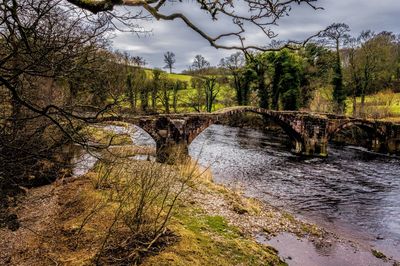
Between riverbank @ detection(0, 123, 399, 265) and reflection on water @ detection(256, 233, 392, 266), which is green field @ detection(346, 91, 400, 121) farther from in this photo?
reflection on water @ detection(256, 233, 392, 266)

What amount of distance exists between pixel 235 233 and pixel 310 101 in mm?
43583

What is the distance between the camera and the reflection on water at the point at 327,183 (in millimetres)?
15844

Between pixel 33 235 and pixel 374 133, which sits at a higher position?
pixel 374 133

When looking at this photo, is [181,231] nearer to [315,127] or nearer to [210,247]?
[210,247]

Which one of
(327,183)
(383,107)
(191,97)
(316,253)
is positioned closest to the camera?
(316,253)

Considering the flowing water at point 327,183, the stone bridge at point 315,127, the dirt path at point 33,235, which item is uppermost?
the stone bridge at point 315,127

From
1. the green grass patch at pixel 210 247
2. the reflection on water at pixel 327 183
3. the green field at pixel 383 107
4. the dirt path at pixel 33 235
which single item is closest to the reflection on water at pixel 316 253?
the green grass patch at pixel 210 247

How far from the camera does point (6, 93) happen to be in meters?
6.72

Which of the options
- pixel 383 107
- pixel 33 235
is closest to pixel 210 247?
pixel 33 235

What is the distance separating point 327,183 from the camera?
75.6 feet

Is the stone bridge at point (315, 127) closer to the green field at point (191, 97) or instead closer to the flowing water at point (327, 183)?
→ the flowing water at point (327, 183)

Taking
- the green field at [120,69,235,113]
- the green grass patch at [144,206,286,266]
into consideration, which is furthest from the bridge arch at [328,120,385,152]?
the green field at [120,69,235,113]

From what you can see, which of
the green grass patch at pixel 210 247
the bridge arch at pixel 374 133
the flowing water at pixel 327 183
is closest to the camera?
the green grass patch at pixel 210 247

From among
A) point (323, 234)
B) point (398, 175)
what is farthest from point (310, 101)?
point (323, 234)
